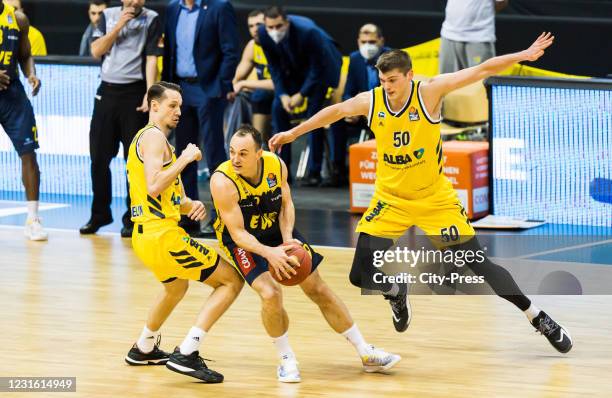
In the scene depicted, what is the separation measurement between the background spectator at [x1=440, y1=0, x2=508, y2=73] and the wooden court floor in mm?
3527

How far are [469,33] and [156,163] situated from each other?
241 inches

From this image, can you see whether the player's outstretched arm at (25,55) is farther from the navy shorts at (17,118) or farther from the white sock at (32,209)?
the white sock at (32,209)

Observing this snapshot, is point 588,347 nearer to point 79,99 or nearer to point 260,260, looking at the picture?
point 260,260

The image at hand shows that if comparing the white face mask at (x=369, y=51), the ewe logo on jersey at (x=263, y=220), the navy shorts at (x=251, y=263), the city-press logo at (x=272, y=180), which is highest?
the white face mask at (x=369, y=51)

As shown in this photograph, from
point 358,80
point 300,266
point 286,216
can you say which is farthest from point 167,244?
point 358,80

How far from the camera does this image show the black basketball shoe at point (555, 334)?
23.4 ft

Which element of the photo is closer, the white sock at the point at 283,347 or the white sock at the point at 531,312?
the white sock at the point at 283,347

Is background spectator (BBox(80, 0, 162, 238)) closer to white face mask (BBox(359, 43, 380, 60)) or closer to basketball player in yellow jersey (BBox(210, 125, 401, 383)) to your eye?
white face mask (BBox(359, 43, 380, 60))

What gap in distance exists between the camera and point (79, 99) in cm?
1254

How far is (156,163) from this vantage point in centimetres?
691

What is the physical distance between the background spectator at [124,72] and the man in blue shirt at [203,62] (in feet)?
0.71

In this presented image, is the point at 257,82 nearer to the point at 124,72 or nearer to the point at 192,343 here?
the point at 124,72

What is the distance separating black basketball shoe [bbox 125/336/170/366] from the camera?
706 centimetres

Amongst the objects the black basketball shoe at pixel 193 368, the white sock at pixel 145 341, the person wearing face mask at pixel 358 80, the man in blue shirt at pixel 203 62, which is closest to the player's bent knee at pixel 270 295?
the black basketball shoe at pixel 193 368
